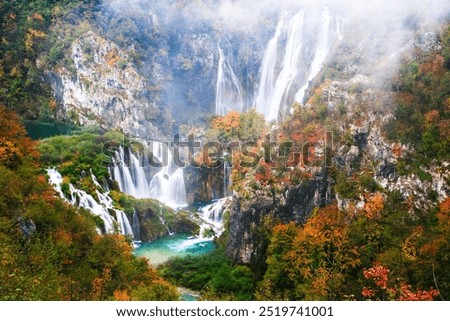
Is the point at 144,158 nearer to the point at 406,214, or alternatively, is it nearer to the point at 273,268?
the point at 273,268

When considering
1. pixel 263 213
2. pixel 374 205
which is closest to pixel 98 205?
pixel 263 213

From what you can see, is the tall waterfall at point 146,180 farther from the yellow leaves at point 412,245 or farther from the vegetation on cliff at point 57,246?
the yellow leaves at point 412,245

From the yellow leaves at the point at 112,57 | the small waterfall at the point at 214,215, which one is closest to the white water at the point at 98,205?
the small waterfall at the point at 214,215

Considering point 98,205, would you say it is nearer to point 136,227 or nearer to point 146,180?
point 136,227

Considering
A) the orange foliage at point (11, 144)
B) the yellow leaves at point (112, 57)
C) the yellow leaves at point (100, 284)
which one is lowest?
the yellow leaves at point (100, 284)

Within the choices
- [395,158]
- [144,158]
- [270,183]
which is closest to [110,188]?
[144,158]

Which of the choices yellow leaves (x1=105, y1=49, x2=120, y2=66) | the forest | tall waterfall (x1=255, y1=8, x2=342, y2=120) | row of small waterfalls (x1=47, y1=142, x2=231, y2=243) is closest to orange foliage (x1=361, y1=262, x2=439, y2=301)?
the forest
